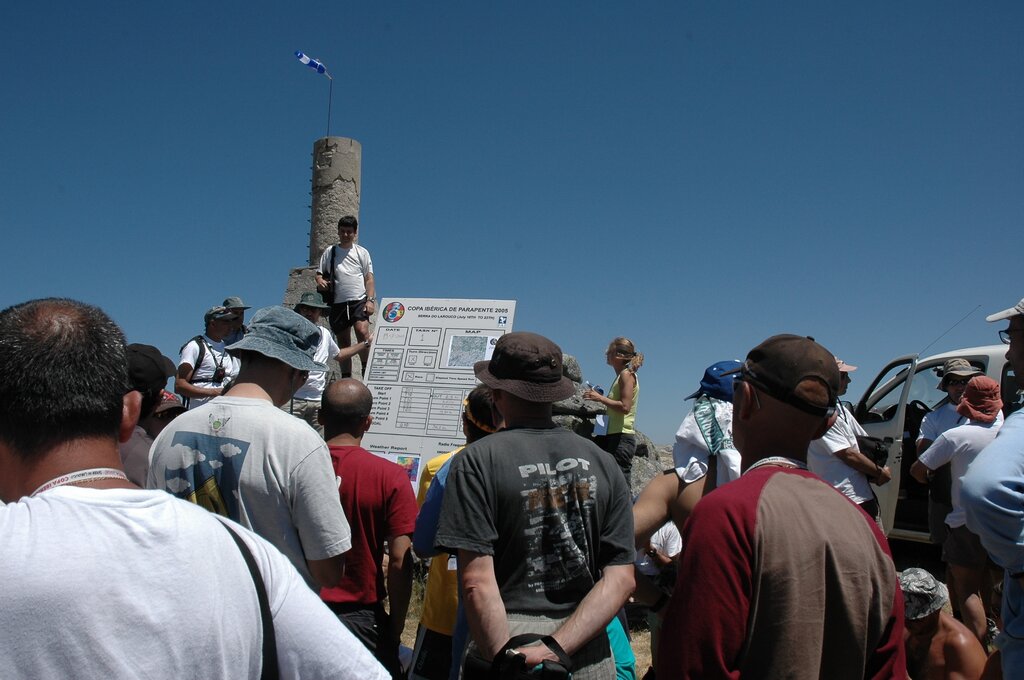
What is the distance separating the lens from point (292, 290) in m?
9.41

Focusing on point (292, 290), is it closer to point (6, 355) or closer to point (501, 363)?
point (501, 363)

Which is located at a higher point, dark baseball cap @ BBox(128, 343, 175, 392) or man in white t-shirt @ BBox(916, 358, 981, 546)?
dark baseball cap @ BBox(128, 343, 175, 392)

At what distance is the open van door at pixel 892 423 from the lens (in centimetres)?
672

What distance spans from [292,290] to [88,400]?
28.1 feet

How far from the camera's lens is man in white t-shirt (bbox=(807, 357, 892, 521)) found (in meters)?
4.52

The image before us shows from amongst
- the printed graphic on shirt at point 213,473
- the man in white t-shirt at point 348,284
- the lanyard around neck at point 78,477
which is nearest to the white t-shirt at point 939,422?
the man in white t-shirt at point 348,284

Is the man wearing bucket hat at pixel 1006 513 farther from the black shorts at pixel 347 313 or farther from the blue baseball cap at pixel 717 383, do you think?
the black shorts at pixel 347 313

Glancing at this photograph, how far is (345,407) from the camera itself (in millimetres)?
3074

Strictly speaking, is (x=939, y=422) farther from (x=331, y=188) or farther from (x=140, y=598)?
(x=331, y=188)

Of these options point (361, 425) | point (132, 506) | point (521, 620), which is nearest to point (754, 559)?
point (521, 620)

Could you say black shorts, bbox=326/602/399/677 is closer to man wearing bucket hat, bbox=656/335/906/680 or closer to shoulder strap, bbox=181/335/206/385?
man wearing bucket hat, bbox=656/335/906/680

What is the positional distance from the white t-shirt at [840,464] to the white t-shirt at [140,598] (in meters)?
4.04

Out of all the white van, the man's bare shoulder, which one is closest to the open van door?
the white van

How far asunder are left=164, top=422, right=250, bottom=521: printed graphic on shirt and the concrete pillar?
8.30 metres
